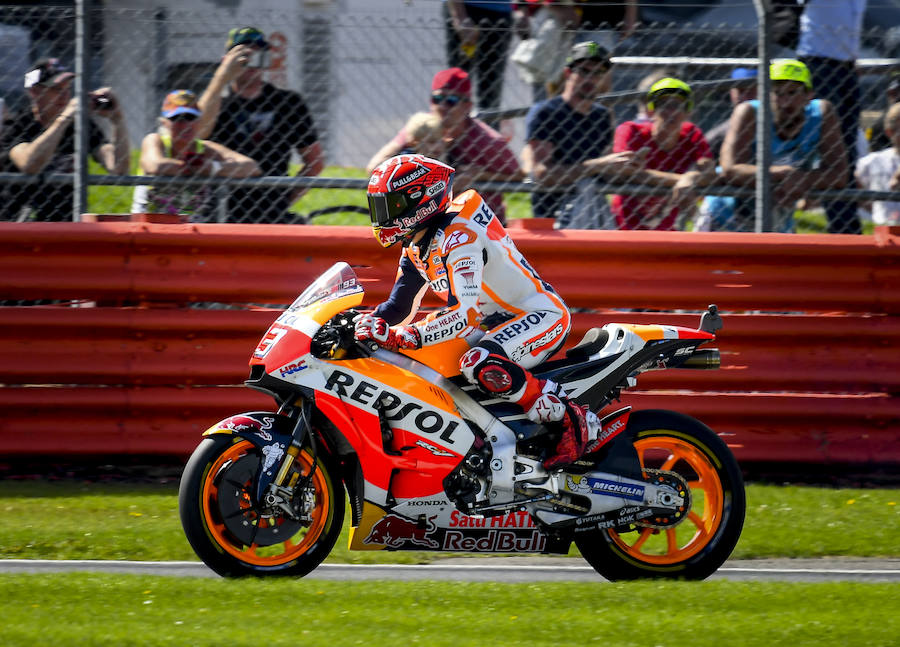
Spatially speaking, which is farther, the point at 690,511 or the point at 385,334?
the point at 690,511

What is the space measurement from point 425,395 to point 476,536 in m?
0.64

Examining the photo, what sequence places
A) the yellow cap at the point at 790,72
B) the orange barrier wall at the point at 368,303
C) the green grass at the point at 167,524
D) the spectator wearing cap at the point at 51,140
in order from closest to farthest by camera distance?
the green grass at the point at 167,524 < the orange barrier wall at the point at 368,303 < the spectator wearing cap at the point at 51,140 < the yellow cap at the point at 790,72

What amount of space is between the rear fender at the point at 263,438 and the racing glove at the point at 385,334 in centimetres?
51

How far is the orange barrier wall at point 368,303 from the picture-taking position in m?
7.44

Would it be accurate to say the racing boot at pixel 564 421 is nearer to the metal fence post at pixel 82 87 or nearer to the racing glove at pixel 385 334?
the racing glove at pixel 385 334

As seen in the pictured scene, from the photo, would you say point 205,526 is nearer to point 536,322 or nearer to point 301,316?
point 301,316

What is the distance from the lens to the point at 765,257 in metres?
7.72

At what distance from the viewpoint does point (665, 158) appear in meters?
8.20

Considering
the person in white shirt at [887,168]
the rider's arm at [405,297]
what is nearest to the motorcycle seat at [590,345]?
the rider's arm at [405,297]

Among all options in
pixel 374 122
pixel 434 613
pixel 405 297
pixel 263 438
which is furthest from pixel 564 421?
pixel 374 122

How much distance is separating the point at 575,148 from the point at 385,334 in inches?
122

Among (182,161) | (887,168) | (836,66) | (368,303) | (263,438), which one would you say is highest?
(836,66)

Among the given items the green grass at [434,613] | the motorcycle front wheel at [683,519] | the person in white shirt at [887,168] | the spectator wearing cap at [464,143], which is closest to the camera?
the green grass at [434,613]

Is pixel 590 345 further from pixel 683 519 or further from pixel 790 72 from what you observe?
pixel 790 72
